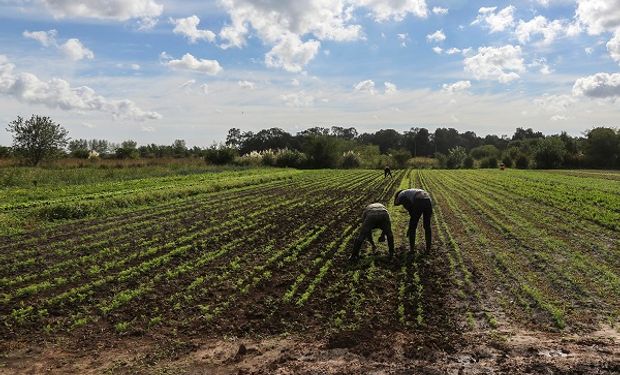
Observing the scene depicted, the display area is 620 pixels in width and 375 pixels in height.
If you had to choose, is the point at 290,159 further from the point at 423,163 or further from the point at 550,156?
the point at 550,156

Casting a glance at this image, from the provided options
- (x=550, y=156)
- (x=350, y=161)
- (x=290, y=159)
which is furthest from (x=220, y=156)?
(x=550, y=156)

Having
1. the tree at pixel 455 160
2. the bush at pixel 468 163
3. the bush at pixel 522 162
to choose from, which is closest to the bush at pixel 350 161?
the tree at pixel 455 160

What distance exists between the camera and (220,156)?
59.7 meters

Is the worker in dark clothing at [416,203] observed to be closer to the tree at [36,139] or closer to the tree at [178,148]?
the tree at [36,139]

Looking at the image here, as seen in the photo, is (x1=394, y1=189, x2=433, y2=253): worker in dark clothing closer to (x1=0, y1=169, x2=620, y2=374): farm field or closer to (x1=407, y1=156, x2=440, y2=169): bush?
(x1=0, y1=169, x2=620, y2=374): farm field

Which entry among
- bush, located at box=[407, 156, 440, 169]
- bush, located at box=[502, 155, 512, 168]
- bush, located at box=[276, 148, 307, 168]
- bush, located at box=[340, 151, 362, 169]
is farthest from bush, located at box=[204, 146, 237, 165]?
bush, located at box=[502, 155, 512, 168]

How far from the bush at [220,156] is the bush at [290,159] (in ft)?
23.5

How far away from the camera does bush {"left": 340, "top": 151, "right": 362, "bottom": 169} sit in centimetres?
7038

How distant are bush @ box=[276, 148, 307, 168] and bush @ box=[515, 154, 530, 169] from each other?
3317 cm

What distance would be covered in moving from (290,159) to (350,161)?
34.4 feet

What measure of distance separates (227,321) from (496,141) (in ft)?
529

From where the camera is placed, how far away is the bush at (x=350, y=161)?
70375 millimetres

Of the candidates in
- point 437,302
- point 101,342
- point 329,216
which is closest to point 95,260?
point 101,342

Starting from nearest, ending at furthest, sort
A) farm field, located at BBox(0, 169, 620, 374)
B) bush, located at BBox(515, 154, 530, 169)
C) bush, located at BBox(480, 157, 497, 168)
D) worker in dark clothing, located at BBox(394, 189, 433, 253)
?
farm field, located at BBox(0, 169, 620, 374) < worker in dark clothing, located at BBox(394, 189, 433, 253) < bush, located at BBox(515, 154, 530, 169) < bush, located at BBox(480, 157, 497, 168)
